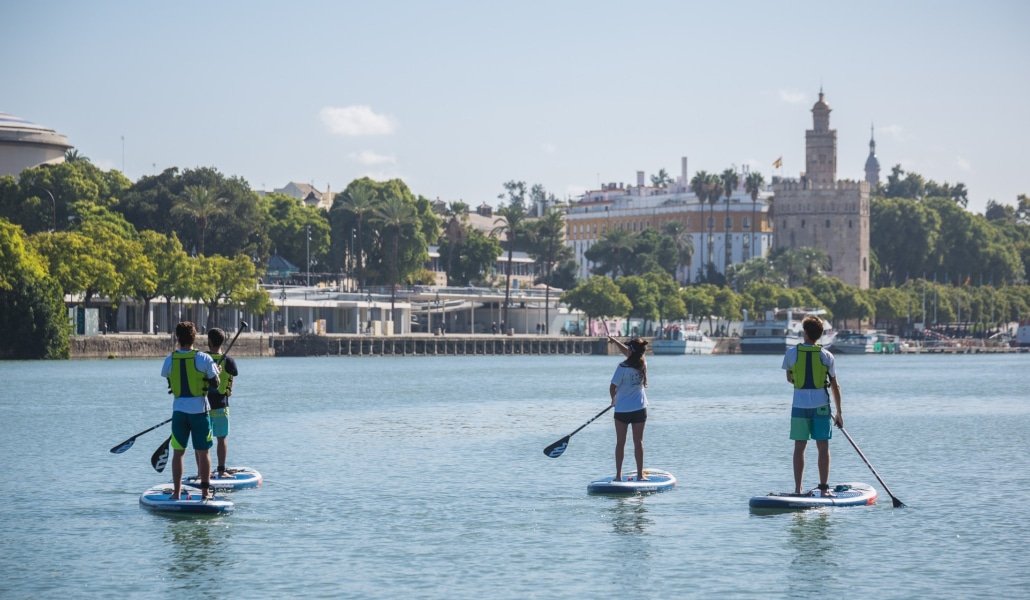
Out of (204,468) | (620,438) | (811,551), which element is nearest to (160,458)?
(204,468)

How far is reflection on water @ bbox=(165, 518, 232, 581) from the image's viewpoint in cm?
1958

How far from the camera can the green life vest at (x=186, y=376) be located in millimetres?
21203

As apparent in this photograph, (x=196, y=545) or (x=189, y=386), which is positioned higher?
(x=189, y=386)

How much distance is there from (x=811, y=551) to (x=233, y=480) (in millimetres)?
9355

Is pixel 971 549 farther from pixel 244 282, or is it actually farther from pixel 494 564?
pixel 244 282

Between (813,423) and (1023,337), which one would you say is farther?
(1023,337)

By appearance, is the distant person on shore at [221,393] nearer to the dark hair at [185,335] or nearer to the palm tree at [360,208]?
the dark hair at [185,335]

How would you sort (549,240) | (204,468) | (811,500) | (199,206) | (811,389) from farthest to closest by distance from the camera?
(549,240) < (199,206) < (811,500) < (204,468) < (811,389)

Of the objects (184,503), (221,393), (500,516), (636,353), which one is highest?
(636,353)

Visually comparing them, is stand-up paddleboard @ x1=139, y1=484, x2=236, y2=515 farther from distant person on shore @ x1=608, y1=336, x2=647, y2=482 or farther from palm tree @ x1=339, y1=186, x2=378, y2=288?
palm tree @ x1=339, y1=186, x2=378, y2=288

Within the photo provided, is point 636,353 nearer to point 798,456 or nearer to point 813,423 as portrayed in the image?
point 798,456

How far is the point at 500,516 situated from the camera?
2369cm

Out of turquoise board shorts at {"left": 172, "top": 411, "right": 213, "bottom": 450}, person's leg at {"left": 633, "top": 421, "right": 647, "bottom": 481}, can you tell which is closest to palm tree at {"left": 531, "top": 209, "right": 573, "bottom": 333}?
person's leg at {"left": 633, "top": 421, "right": 647, "bottom": 481}

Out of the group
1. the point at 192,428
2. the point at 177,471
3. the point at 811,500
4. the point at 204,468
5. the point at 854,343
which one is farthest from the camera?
the point at 854,343
